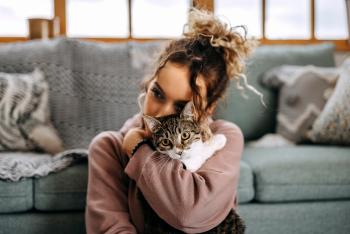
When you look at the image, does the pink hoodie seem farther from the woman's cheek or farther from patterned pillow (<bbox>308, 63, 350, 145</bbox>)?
patterned pillow (<bbox>308, 63, 350, 145</bbox>)

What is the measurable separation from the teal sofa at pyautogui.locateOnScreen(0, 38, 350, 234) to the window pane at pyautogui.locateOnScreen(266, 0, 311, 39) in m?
0.58

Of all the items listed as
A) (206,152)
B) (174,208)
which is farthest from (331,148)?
(174,208)

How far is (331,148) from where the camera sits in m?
2.04

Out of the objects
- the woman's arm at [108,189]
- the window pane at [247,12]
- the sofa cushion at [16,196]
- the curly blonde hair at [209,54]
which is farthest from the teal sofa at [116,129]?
the window pane at [247,12]

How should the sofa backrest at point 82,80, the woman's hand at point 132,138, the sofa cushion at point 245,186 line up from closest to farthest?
the woman's hand at point 132,138, the sofa cushion at point 245,186, the sofa backrest at point 82,80

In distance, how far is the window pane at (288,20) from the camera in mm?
3124

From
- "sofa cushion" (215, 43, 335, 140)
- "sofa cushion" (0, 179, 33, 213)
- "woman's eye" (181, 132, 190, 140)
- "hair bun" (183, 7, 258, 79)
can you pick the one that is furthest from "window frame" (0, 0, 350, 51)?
"woman's eye" (181, 132, 190, 140)

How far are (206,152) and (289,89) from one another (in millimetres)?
1116

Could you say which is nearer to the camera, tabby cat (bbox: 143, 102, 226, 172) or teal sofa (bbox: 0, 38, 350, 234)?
tabby cat (bbox: 143, 102, 226, 172)

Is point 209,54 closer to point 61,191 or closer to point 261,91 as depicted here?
point 61,191

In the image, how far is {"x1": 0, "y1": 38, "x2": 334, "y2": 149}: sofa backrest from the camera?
2148 millimetres

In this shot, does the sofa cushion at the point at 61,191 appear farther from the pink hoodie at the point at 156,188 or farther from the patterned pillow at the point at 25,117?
the patterned pillow at the point at 25,117

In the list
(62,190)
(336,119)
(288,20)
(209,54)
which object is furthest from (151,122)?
(288,20)

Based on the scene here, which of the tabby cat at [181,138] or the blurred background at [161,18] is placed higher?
the blurred background at [161,18]
